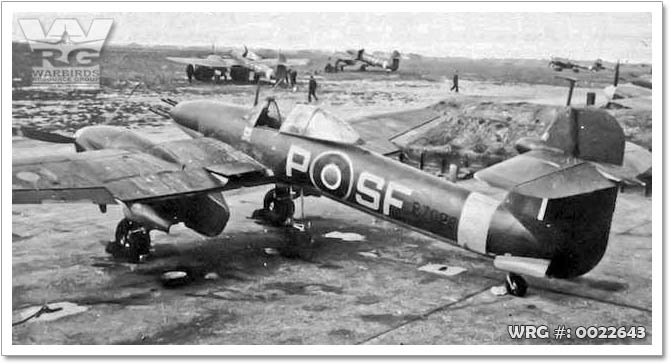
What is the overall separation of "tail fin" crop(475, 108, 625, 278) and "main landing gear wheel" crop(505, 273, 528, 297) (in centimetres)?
64

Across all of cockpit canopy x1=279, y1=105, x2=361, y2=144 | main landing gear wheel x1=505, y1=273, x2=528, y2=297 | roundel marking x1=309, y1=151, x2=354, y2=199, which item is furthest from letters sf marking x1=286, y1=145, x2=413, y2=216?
main landing gear wheel x1=505, y1=273, x2=528, y2=297

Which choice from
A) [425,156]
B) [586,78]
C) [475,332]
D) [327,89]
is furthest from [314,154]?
[586,78]

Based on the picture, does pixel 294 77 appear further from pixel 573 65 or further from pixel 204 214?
pixel 573 65

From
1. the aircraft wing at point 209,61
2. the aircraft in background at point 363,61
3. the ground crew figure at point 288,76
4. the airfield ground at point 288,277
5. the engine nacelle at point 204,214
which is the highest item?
the aircraft in background at point 363,61

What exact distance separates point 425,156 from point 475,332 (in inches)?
147

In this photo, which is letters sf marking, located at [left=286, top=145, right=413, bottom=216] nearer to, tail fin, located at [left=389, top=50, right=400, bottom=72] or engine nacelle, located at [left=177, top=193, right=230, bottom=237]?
engine nacelle, located at [left=177, top=193, right=230, bottom=237]

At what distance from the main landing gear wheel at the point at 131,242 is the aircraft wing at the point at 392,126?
10.7 feet

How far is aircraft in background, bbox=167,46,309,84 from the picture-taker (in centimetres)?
945

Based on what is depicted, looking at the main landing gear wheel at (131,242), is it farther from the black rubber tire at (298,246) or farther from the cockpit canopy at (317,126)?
the cockpit canopy at (317,126)

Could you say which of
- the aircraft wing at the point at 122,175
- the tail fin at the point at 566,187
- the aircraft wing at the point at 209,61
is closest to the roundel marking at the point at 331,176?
the aircraft wing at the point at 122,175

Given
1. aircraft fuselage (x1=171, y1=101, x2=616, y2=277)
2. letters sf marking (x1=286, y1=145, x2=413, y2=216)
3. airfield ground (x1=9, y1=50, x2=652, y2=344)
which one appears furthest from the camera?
letters sf marking (x1=286, y1=145, x2=413, y2=216)

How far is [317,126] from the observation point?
8.90 metres

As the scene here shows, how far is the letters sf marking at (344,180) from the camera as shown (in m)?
8.16
